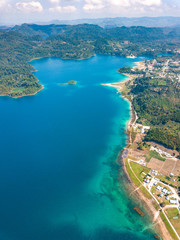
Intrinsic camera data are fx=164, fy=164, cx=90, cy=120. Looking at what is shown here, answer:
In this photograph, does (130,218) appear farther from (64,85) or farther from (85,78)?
(85,78)

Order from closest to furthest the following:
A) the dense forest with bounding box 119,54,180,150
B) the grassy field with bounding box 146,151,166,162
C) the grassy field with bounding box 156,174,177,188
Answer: the grassy field with bounding box 156,174,177,188, the grassy field with bounding box 146,151,166,162, the dense forest with bounding box 119,54,180,150

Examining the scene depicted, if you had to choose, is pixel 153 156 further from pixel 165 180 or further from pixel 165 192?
pixel 165 192

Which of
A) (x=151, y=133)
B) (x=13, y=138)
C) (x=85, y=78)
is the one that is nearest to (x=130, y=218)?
(x=151, y=133)

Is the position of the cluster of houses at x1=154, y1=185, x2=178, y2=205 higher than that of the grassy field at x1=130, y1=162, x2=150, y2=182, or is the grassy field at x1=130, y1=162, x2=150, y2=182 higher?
the grassy field at x1=130, y1=162, x2=150, y2=182

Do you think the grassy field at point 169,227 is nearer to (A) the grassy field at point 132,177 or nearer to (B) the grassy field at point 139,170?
(A) the grassy field at point 132,177

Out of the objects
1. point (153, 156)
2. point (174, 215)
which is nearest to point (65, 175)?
point (153, 156)

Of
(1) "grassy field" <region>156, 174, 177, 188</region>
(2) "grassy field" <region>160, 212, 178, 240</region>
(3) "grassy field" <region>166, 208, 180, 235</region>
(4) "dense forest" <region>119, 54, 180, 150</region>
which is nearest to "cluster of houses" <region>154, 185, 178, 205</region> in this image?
(3) "grassy field" <region>166, 208, 180, 235</region>

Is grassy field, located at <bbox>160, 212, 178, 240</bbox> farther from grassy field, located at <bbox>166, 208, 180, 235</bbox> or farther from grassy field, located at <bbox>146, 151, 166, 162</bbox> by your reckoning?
grassy field, located at <bbox>146, 151, 166, 162</bbox>

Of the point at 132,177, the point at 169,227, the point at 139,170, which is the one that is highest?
the point at 139,170

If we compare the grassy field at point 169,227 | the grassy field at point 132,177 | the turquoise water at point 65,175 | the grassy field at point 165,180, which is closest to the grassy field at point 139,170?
the grassy field at point 132,177
